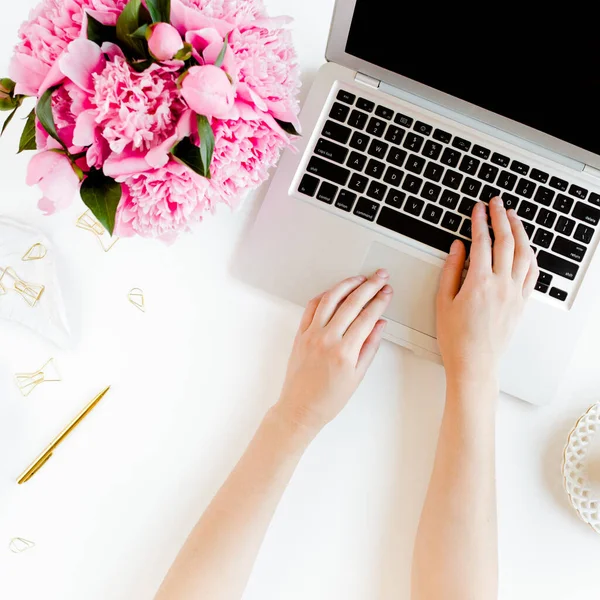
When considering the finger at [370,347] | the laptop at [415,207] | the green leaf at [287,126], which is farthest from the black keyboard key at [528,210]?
the green leaf at [287,126]

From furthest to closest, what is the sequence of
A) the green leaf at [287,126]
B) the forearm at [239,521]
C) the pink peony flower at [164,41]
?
1. the forearm at [239,521]
2. the green leaf at [287,126]
3. the pink peony flower at [164,41]

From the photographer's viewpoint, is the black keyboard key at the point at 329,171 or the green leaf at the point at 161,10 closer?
the green leaf at the point at 161,10

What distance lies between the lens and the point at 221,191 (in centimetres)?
47

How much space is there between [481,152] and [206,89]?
376mm

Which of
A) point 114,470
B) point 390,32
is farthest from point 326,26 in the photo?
point 114,470

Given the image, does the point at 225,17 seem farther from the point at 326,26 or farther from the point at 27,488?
the point at 27,488

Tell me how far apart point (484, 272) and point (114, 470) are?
0.51m

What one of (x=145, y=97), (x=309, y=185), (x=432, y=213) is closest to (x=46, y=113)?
(x=145, y=97)

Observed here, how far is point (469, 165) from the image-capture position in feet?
2.06

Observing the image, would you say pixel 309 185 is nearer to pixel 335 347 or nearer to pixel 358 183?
pixel 358 183

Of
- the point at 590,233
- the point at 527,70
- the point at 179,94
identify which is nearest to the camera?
the point at 179,94

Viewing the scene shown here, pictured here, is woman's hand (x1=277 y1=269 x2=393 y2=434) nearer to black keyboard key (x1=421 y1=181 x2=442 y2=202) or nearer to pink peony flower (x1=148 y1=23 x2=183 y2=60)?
black keyboard key (x1=421 y1=181 x2=442 y2=202)

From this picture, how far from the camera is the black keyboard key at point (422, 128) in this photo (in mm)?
626

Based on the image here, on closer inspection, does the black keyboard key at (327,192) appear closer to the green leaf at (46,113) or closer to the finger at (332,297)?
the finger at (332,297)
